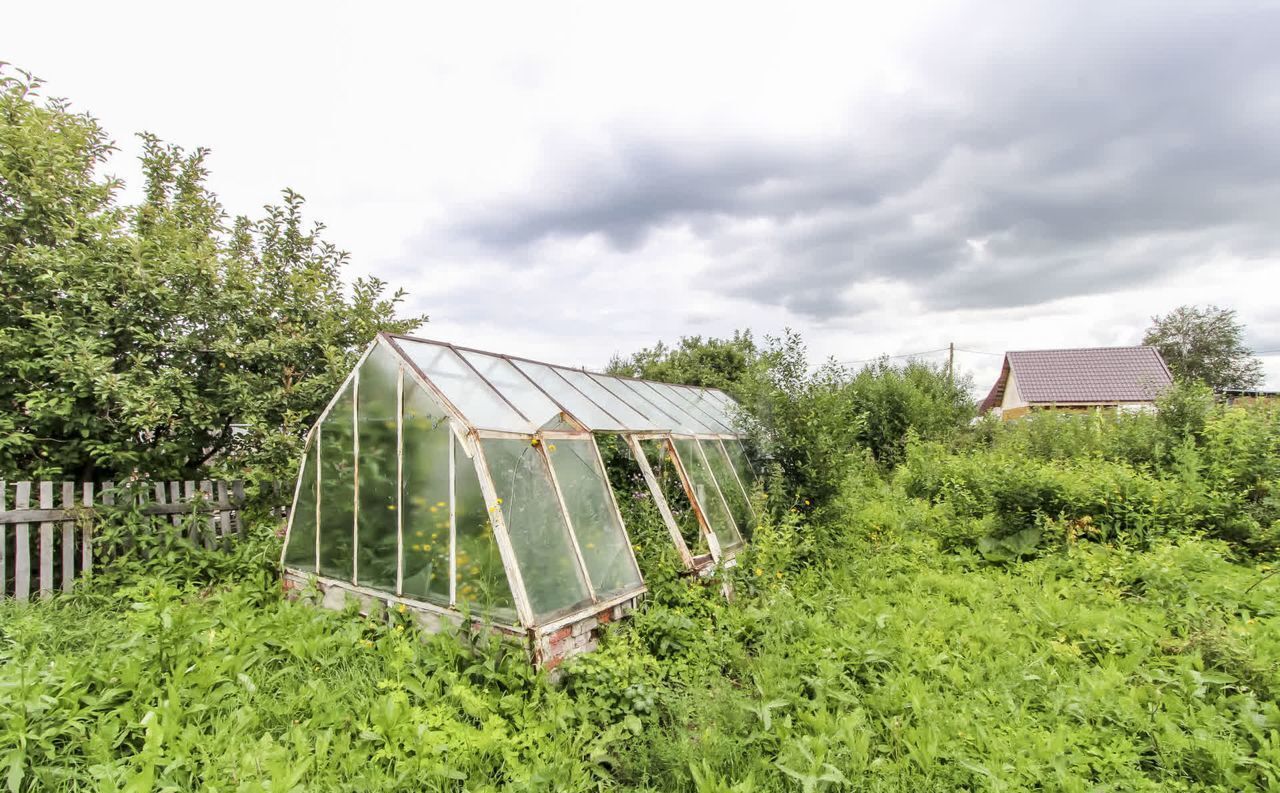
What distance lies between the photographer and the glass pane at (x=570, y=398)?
5.83 metres

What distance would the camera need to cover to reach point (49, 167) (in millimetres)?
5625

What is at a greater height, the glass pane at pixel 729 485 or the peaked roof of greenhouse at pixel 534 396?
the peaked roof of greenhouse at pixel 534 396

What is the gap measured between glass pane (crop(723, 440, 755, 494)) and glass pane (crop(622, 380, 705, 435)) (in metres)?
0.66

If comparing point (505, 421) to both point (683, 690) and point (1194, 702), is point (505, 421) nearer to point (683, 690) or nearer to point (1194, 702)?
point (683, 690)

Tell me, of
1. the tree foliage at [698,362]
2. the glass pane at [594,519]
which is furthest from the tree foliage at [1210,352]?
the glass pane at [594,519]

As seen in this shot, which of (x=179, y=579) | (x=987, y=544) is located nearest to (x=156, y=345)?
(x=179, y=579)

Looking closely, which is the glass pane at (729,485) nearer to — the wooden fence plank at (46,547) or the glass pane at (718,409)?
the glass pane at (718,409)

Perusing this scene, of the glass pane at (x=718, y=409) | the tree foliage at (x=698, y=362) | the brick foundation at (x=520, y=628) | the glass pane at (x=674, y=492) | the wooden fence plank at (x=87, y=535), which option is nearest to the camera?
the brick foundation at (x=520, y=628)

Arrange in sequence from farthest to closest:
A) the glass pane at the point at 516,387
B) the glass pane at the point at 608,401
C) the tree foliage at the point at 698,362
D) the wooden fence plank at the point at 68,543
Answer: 1. the tree foliage at the point at 698,362
2. the glass pane at the point at 608,401
3. the glass pane at the point at 516,387
4. the wooden fence plank at the point at 68,543

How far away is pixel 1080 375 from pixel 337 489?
33.2 meters

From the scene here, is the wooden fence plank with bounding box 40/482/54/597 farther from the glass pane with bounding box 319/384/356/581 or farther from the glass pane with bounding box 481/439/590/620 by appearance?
the glass pane with bounding box 481/439/590/620

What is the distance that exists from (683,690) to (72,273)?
7.73 metres

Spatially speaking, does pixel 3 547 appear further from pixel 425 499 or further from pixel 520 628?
pixel 520 628

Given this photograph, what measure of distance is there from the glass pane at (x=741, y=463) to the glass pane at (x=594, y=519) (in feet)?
11.2
